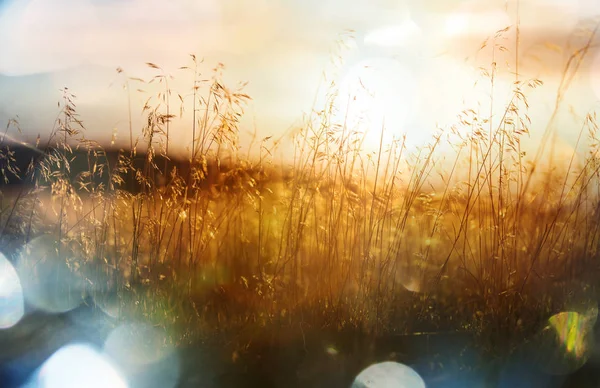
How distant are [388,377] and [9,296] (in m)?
1.76

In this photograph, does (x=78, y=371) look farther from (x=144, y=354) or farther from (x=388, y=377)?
(x=388, y=377)

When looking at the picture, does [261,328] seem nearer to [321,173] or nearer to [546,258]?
[321,173]

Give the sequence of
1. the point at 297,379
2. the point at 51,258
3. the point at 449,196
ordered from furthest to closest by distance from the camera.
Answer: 1. the point at 449,196
2. the point at 51,258
3. the point at 297,379

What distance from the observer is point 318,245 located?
2943mm

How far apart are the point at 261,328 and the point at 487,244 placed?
1.35 metres

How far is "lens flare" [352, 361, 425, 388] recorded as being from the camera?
2.37 m

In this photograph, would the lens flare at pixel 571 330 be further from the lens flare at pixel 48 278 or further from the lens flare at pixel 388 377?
the lens flare at pixel 48 278

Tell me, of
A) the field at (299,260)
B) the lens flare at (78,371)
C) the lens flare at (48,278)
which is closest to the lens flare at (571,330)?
the field at (299,260)

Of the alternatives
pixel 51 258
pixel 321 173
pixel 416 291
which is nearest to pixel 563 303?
pixel 416 291

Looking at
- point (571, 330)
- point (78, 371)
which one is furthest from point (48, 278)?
point (571, 330)

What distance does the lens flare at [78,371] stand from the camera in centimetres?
222

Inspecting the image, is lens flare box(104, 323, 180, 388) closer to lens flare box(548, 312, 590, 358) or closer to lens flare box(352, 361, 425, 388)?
lens flare box(352, 361, 425, 388)

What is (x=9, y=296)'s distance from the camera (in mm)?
2637

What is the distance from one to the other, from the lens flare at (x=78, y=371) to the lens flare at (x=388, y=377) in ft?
3.18
